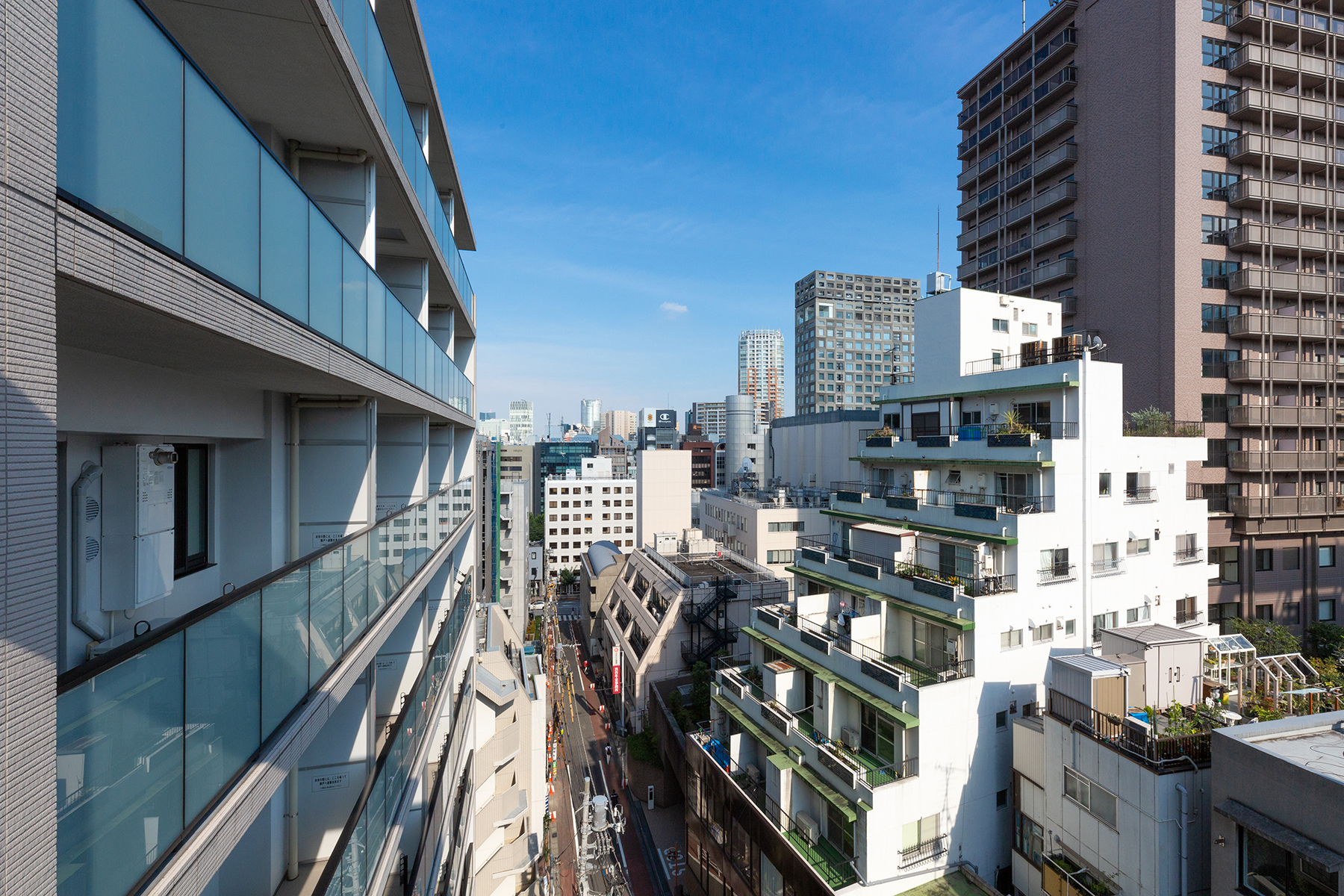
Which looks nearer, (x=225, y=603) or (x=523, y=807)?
(x=225, y=603)

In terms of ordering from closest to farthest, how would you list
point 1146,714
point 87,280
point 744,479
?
point 87,280 → point 1146,714 → point 744,479

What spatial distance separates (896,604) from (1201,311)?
2230cm

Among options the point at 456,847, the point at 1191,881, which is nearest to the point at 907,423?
the point at 1191,881

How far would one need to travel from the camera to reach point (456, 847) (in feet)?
38.5

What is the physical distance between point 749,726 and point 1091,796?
9714 millimetres

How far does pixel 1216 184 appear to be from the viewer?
27.9m

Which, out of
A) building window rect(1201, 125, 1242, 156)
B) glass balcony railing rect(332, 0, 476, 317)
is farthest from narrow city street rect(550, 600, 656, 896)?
building window rect(1201, 125, 1242, 156)

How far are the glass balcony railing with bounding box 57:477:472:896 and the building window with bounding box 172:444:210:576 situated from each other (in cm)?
171

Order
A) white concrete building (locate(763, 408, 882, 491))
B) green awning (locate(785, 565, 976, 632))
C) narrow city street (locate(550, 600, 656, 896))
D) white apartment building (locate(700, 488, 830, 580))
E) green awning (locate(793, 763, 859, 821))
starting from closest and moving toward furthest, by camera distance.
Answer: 1. green awning (locate(793, 763, 859, 821))
2. green awning (locate(785, 565, 976, 632))
3. narrow city street (locate(550, 600, 656, 896))
4. white apartment building (locate(700, 488, 830, 580))
5. white concrete building (locate(763, 408, 882, 491))

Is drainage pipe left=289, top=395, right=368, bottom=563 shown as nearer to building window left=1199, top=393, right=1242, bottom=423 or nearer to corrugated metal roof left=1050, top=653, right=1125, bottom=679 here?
corrugated metal roof left=1050, top=653, right=1125, bottom=679

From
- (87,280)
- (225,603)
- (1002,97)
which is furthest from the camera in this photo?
(1002,97)

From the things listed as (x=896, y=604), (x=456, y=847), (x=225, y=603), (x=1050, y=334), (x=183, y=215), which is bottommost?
(x=456, y=847)

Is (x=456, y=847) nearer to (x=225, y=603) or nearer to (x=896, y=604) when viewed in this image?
(x=225, y=603)

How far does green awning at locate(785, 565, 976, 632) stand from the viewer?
664 inches
